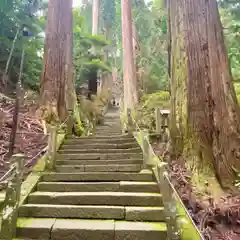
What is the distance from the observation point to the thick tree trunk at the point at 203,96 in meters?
4.65

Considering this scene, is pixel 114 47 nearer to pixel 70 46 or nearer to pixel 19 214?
pixel 70 46

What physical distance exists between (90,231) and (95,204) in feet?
2.10

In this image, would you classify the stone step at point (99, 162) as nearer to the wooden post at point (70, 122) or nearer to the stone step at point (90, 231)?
the stone step at point (90, 231)

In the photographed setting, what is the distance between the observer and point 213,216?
4160 mm

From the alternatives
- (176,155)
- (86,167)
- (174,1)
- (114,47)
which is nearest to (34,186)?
(86,167)

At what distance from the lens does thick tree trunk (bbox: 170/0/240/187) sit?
4.65 meters

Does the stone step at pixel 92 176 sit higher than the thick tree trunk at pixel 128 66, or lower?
lower

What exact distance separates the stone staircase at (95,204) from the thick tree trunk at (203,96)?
37.4 inches

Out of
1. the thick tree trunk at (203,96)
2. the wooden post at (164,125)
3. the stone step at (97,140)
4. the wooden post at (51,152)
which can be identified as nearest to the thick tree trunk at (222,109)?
the thick tree trunk at (203,96)

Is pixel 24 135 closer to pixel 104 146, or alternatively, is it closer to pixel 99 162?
pixel 104 146

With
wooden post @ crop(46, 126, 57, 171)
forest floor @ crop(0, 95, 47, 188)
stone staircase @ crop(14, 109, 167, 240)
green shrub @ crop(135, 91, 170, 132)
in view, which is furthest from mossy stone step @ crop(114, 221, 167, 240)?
green shrub @ crop(135, 91, 170, 132)

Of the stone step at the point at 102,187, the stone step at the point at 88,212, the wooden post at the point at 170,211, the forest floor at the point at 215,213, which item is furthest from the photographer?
the stone step at the point at 102,187

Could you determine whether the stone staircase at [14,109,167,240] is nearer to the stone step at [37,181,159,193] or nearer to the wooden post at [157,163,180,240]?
the stone step at [37,181,159,193]

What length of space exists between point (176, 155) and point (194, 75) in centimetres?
144
